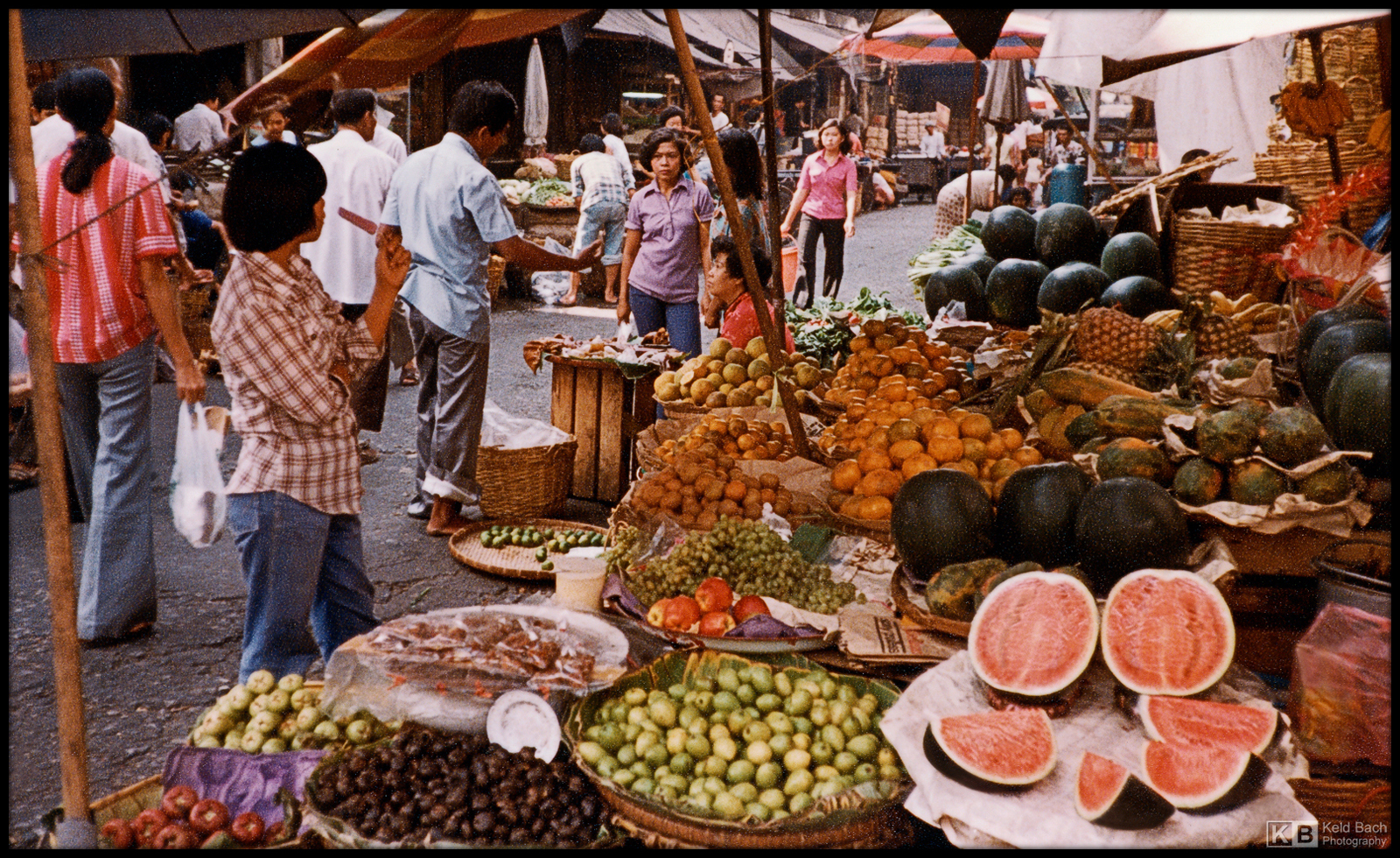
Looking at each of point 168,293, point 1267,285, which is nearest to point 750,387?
point 168,293

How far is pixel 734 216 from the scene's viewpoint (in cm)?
402

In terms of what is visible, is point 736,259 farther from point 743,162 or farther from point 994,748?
point 994,748

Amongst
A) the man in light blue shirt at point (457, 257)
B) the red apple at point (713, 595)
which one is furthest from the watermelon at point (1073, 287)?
the red apple at point (713, 595)

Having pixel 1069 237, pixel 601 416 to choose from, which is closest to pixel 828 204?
pixel 1069 237

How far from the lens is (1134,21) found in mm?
4707

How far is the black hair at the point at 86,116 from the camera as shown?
4.26 meters

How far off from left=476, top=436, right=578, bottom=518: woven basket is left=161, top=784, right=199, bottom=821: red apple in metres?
3.38

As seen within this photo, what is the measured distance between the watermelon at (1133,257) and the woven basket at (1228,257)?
174 millimetres

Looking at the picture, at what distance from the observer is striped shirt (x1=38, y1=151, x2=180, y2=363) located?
14.2 ft

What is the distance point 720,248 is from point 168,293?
3058mm

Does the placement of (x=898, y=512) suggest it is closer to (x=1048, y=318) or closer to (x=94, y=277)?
(x=1048, y=318)

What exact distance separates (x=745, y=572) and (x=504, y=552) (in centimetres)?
248

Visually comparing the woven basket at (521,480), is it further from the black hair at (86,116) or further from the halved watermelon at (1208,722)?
the halved watermelon at (1208,722)

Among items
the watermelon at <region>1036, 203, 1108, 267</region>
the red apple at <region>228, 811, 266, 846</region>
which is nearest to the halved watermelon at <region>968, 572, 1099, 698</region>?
the red apple at <region>228, 811, 266, 846</region>
